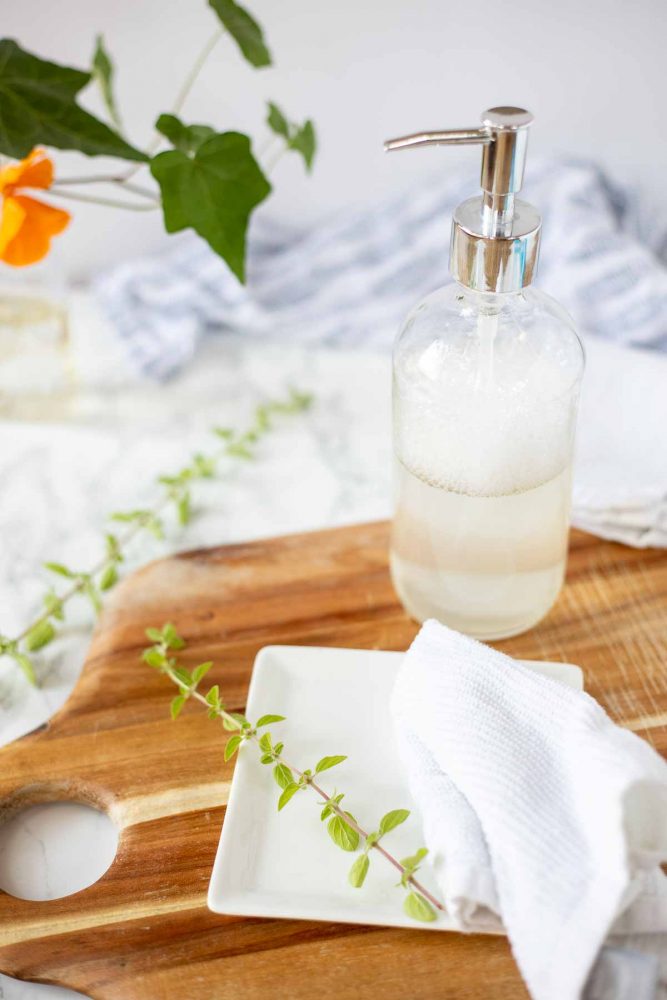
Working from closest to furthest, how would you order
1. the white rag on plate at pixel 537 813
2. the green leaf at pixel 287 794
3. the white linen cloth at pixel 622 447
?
the white rag on plate at pixel 537 813
the green leaf at pixel 287 794
the white linen cloth at pixel 622 447

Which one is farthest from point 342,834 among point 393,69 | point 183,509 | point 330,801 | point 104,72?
point 393,69

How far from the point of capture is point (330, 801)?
0.59 meters

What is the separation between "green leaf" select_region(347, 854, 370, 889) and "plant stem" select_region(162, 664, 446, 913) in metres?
0.01

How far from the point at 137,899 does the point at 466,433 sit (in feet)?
1.13

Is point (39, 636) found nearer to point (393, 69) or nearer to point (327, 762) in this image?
point (327, 762)

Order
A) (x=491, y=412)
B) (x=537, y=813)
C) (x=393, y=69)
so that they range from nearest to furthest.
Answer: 1. (x=537, y=813)
2. (x=491, y=412)
3. (x=393, y=69)

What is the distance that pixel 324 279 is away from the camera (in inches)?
43.4

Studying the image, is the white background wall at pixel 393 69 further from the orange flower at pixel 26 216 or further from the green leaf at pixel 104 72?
the orange flower at pixel 26 216

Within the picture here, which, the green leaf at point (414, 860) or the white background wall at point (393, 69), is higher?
the white background wall at point (393, 69)

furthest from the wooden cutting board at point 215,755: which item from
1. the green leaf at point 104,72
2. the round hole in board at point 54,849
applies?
the green leaf at point 104,72

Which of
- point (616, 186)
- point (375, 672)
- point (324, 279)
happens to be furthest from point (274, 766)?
point (616, 186)

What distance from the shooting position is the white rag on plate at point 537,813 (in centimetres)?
49

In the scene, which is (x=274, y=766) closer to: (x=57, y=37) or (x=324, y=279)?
(x=324, y=279)

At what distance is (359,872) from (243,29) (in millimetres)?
584
